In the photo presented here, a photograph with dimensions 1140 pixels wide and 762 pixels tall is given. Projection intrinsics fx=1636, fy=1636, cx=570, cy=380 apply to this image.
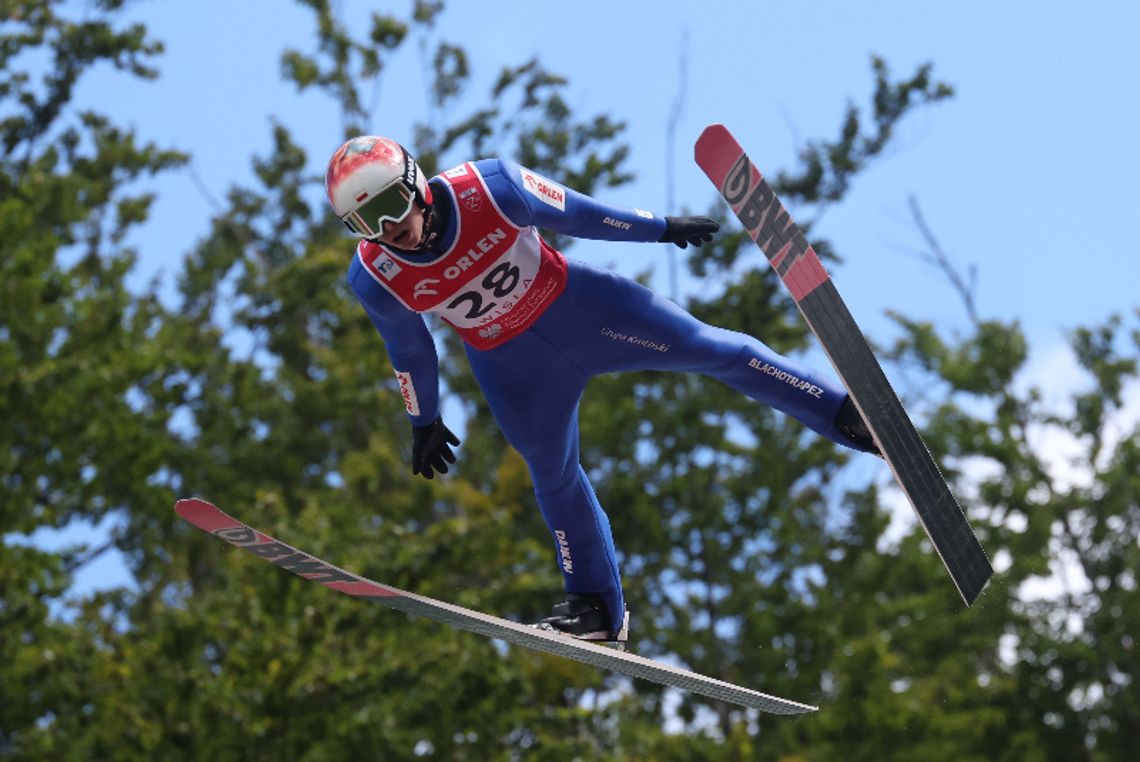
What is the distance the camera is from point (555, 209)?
18.5 feet

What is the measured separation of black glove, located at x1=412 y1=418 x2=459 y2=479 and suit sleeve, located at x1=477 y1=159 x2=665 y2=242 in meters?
0.98

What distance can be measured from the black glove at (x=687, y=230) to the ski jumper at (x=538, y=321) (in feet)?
0.19

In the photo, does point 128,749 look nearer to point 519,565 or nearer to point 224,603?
point 224,603

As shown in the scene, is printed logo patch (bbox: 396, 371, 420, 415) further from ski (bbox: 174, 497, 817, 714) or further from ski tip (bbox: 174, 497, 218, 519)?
ski tip (bbox: 174, 497, 218, 519)

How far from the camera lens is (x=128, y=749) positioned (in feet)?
48.9

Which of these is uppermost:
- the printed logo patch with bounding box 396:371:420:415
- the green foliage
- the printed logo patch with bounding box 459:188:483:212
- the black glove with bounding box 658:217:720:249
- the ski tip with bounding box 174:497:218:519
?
the green foliage

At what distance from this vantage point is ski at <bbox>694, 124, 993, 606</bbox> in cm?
540

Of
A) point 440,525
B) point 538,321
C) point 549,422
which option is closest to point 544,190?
point 538,321

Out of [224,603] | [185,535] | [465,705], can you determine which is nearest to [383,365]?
[185,535]

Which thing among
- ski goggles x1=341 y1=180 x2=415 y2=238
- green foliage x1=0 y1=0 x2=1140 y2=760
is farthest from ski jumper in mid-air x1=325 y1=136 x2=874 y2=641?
green foliage x1=0 y1=0 x2=1140 y2=760

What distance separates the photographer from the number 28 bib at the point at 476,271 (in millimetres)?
5555

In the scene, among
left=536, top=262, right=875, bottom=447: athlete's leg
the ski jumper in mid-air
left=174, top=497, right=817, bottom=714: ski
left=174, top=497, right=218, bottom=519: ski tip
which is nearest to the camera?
the ski jumper in mid-air

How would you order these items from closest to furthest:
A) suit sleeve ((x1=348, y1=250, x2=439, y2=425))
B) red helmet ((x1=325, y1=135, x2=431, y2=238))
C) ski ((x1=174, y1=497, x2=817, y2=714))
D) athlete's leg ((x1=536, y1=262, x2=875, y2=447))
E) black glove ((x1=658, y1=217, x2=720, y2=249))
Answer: red helmet ((x1=325, y1=135, x2=431, y2=238)) < suit sleeve ((x1=348, y1=250, x2=439, y2=425)) < athlete's leg ((x1=536, y1=262, x2=875, y2=447)) < black glove ((x1=658, y1=217, x2=720, y2=249)) < ski ((x1=174, y1=497, x2=817, y2=714))

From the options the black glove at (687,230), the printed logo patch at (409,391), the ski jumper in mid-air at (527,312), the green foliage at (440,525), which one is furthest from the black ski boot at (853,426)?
the green foliage at (440,525)
